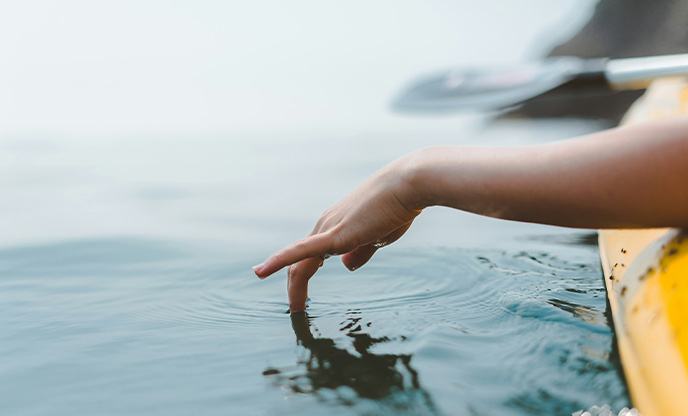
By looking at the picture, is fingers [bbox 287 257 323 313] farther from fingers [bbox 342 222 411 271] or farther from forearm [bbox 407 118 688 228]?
forearm [bbox 407 118 688 228]

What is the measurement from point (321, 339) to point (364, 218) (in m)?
0.24

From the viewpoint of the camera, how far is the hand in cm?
89

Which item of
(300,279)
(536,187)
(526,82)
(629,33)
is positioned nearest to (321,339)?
(300,279)

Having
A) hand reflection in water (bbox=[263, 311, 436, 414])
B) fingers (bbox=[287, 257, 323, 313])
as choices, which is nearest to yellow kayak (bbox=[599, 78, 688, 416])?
hand reflection in water (bbox=[263, 311, 436, 414])

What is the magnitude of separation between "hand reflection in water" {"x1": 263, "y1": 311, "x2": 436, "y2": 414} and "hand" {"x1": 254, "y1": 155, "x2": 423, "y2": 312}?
0.15m

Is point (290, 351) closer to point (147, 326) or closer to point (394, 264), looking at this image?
point (147, 326)

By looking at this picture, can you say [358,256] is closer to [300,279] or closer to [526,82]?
[300,279]

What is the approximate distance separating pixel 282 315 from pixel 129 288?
0.46 metres

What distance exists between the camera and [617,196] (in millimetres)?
779

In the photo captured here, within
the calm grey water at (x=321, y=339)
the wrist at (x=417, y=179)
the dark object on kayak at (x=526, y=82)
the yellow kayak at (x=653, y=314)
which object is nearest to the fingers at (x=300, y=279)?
the calm grey water at (x=321, y=339)

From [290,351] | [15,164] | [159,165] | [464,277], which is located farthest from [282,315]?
[15,164]

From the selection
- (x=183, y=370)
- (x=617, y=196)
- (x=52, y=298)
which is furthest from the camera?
(x=52, y=298)

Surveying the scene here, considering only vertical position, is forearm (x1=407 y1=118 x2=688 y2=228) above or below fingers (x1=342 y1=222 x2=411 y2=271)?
above

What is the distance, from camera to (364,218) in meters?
0.91
